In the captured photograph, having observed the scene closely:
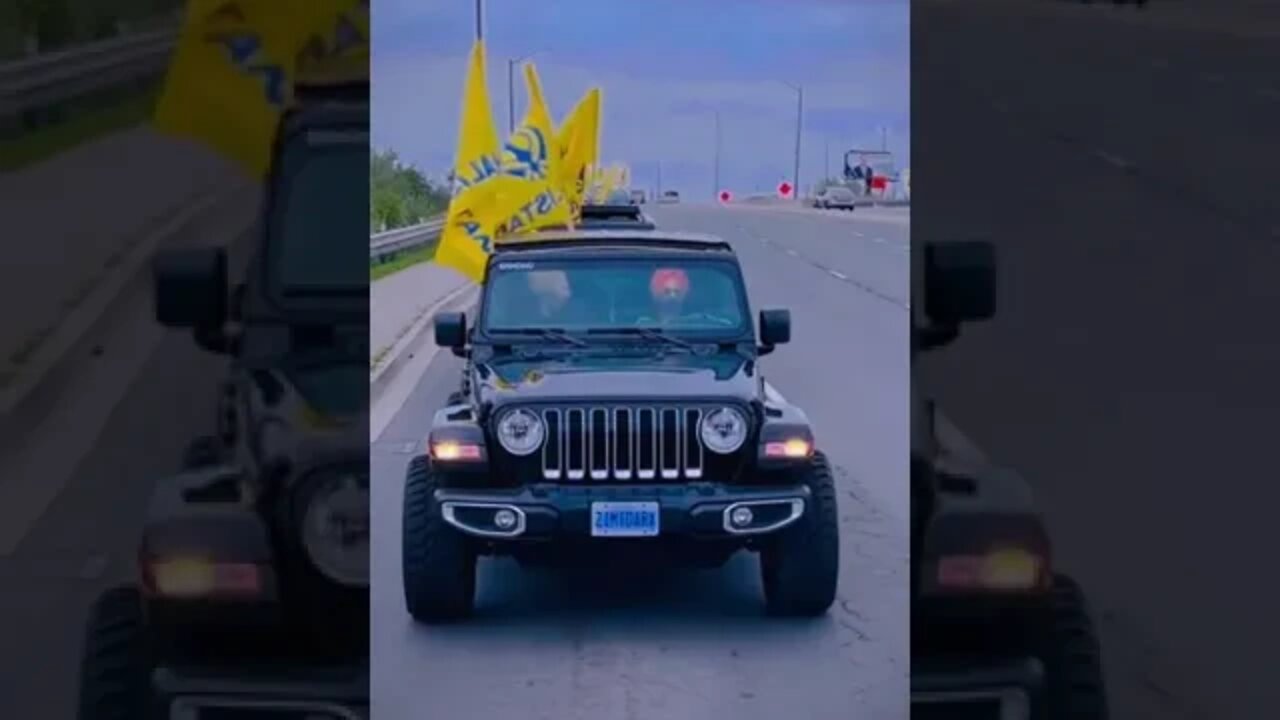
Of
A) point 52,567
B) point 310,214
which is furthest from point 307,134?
point 52,567

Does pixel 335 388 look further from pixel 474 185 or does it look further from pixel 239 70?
pixel 239 70

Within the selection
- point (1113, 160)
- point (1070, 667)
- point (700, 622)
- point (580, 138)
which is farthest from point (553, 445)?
point (1113, 160)

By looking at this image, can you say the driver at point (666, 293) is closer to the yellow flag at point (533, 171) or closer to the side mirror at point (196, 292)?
the yellow flag at point (533, 171)

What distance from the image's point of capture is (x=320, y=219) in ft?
11.7

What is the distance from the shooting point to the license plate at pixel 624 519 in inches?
131

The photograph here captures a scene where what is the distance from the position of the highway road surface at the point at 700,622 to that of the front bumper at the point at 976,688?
113mm

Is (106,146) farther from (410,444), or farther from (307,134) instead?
(410,444)

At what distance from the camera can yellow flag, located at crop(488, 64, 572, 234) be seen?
3377 millimetres

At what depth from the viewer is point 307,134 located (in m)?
3.57

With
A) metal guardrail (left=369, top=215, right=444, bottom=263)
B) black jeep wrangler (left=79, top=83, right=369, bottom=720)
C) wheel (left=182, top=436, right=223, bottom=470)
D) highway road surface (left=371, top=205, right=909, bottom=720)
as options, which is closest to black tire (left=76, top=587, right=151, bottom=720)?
black jeep wrangler (left=79, top=83, right=369, bottom=720)

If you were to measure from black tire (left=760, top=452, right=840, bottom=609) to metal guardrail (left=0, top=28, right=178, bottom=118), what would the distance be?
1.38 meters

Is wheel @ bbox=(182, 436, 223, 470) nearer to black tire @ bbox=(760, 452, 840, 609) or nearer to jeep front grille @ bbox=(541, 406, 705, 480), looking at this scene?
jeep front grille @ bbox=(541, 406, 705, 480)

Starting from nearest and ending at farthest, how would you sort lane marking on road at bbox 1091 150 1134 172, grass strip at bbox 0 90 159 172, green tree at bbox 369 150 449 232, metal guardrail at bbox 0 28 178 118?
green tree at bbox 369 150 449 232, metal guardrail at bbox 0 28 178 118, grass strip at bbox 0 90 159 172, lane marking on road at bbox 1091 150 1134 172

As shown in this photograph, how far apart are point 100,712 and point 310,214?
38.9 inches
